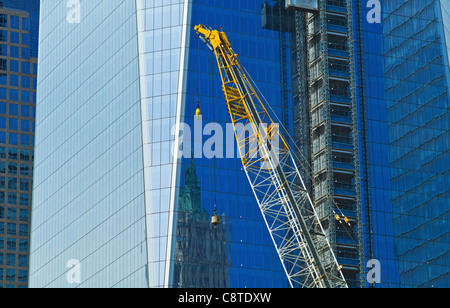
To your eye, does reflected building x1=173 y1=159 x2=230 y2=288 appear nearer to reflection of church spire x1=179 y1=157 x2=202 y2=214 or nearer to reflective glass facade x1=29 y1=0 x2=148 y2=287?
reflection of church spire x1=179 y1=157 x2=202 y2=214

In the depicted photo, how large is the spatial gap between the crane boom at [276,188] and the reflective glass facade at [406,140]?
10867 millimetres

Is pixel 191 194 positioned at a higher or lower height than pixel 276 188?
higher

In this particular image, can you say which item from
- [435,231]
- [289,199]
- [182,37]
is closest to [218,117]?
[182,37]

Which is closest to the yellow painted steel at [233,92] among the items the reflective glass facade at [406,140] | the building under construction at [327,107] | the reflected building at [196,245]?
the reflected building at [196,245]

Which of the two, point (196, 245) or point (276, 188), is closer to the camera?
point (276, 188)

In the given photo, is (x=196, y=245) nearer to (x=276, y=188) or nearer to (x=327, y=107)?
(x=276, y=188)

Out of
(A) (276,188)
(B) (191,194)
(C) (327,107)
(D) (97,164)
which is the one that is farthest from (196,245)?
(D) (97,164)

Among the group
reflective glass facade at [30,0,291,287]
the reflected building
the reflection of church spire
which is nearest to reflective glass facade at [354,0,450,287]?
reflective glass facade at [30,0,291,287]

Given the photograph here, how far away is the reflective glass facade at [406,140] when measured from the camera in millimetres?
169250

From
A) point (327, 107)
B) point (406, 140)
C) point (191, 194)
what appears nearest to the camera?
point (191, 194)

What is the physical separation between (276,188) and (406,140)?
3964 centimetres

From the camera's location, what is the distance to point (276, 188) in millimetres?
142500

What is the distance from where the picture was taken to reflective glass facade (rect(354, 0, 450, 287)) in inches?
6663
